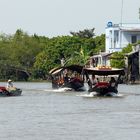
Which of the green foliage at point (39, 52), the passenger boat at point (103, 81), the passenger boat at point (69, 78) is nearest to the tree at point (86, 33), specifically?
the green foliage at point (39, 52)

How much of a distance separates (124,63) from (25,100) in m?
46.5

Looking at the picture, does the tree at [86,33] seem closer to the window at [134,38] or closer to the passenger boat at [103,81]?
the window at [134,38]

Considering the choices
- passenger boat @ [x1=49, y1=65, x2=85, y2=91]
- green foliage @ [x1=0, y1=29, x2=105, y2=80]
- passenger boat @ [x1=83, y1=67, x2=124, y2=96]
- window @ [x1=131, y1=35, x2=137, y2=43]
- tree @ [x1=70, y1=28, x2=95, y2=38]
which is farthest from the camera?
tree @ [x1=70, y1=28, x2=95, y2=38]

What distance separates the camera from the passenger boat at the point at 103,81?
198ft

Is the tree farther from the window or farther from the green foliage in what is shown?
the window

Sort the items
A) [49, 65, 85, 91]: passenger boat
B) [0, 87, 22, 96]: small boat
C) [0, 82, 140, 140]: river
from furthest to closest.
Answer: [49, 65, 85, 91]: passenger boat → [0, 87, 22, 96]: small boat → [0, 82, 140, 140]: river

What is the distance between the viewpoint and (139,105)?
51.8 metres

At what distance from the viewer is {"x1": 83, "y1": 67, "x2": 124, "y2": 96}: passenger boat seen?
198 ft

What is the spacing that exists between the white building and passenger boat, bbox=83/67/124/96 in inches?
1957

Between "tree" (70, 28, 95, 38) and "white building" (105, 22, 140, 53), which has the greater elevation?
"tree" (70, 28, 95, 38)

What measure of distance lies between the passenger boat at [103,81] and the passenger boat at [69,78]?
25.9 ft

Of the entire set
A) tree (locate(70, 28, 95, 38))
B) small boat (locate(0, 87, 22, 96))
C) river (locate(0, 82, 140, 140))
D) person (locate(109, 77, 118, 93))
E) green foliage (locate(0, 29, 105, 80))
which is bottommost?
river (locate(0, 82, 140, 140))

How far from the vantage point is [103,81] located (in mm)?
62094

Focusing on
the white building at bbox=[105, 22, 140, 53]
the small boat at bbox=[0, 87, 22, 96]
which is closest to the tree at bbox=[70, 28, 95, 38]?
the white building at bbox=[105, 22, 140, 53]
